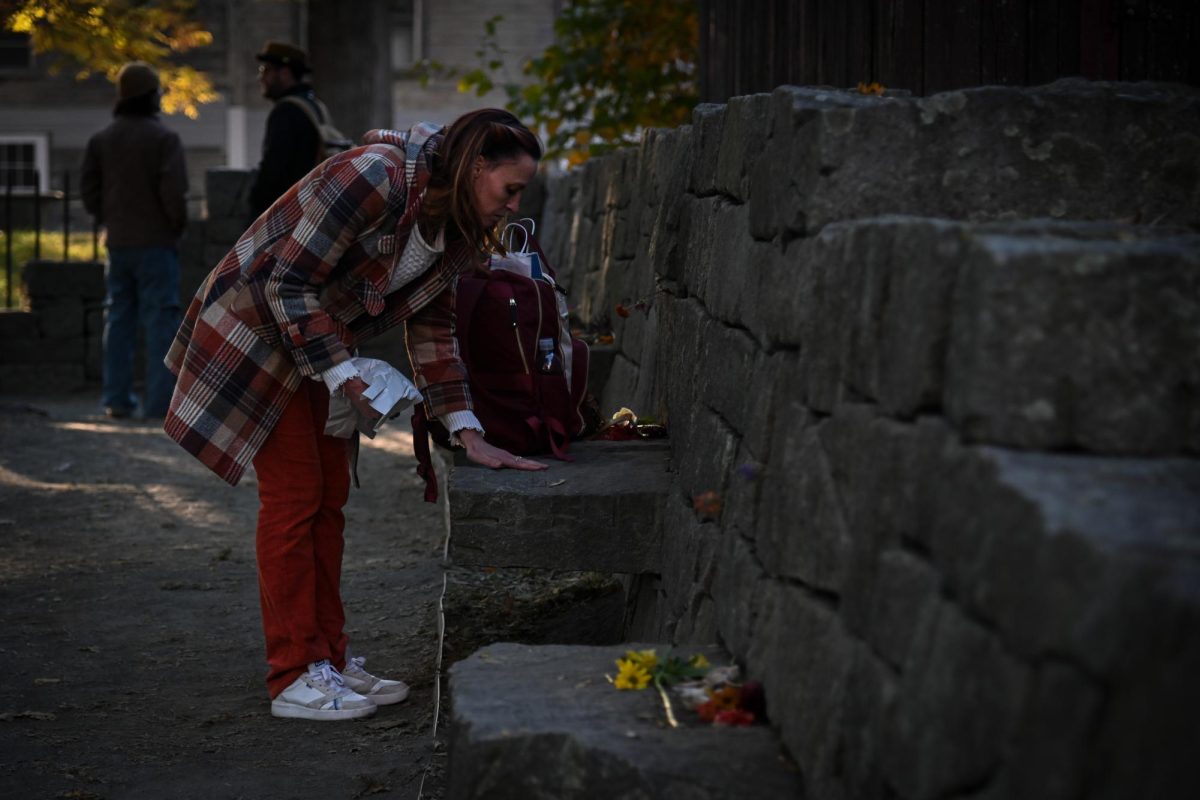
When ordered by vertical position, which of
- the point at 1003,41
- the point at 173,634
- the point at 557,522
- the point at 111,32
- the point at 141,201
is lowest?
the point at 173,634

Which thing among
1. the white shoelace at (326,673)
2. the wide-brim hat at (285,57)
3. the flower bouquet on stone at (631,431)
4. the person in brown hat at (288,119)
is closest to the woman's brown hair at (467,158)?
the flower bouquet on stone at (631,431)

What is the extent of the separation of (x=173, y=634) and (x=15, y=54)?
2191 centimetres

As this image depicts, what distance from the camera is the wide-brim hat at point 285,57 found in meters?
9.26

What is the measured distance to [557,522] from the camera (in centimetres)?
415

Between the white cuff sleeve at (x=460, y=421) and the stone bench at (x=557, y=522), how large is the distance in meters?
0.18

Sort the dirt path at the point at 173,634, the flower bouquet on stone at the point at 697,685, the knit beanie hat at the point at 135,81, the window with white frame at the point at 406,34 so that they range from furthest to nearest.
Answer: the window with white frame at the point at 406,34 → the knit beanie hat at the point at 135,81 → the dirt path at the point at 173,634 → the flower bouquet on stone at the point at 697,685

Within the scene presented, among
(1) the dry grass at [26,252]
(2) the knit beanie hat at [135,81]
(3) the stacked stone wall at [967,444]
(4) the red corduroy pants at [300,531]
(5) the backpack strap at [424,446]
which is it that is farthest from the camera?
(1) the dry grass at [26,252]

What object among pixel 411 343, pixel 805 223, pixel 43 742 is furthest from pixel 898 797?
pixel 43 742

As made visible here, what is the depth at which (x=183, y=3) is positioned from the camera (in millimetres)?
17984

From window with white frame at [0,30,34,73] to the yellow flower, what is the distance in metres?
24.1

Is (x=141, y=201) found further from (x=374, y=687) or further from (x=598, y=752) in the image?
(x=598, y=752)

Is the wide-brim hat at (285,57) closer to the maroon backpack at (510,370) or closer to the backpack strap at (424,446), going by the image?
the maroon backpack at (510,370)

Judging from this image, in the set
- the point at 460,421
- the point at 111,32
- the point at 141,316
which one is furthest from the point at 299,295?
the point at 111,32

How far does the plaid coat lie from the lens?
396cm
